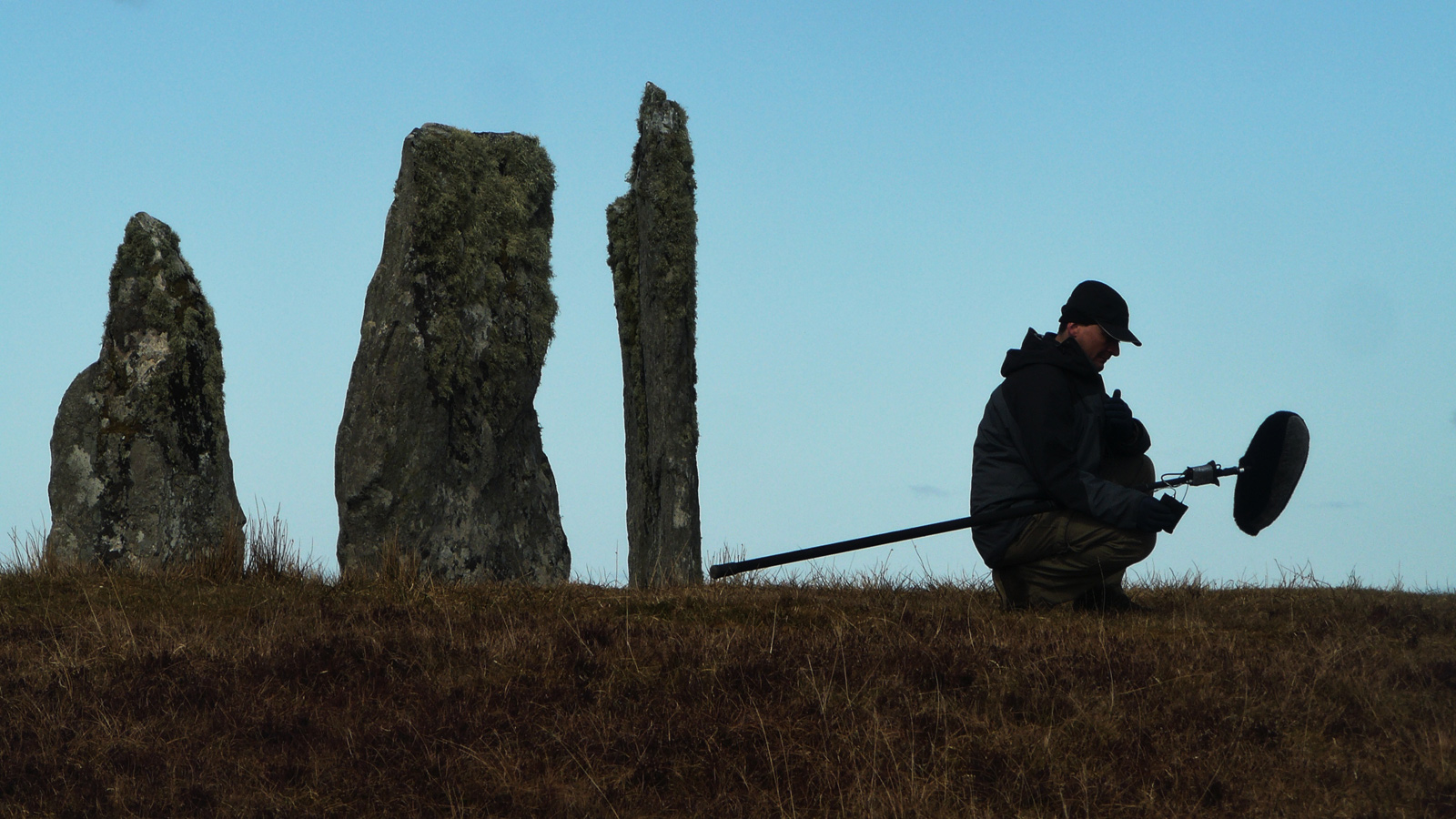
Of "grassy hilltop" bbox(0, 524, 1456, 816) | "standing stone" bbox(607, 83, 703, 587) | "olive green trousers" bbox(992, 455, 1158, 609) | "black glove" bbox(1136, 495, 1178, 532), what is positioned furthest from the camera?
"standing stone" bbox(607, 83, 703, 587)

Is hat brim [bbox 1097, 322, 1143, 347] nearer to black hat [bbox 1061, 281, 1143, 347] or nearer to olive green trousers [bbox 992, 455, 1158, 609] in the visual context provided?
black hat [bbox 1061, 281, 1143, 347]

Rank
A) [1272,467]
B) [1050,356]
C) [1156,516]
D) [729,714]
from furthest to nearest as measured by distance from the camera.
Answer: [1272,467] < [1050,356] < [1156,516] < [729,714]

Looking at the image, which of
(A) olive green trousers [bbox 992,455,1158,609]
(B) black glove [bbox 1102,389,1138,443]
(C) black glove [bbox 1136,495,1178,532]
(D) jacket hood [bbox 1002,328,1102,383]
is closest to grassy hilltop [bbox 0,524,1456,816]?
(A) olive green trousers [bbox 992,455,1158,609]

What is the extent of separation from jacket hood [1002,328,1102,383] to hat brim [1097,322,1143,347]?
21cm

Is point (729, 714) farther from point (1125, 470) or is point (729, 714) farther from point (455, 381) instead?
point (455, 381)

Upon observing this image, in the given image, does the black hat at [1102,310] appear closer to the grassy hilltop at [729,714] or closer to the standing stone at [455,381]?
the grassy hilltop at [729,714]

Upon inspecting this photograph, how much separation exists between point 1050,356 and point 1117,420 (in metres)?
0.62

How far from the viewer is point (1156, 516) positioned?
809 cm

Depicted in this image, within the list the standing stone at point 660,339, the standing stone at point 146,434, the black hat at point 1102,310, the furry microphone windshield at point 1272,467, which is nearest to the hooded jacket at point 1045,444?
the black hat at point 1102,310

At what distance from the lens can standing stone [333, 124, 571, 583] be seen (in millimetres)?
11477

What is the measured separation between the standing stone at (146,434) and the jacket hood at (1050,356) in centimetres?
745

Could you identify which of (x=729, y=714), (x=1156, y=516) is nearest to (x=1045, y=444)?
(x=1156, y=516)

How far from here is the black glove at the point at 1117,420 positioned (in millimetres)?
8430

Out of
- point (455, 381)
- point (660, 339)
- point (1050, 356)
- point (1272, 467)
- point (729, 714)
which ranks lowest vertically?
point (729, 714)
